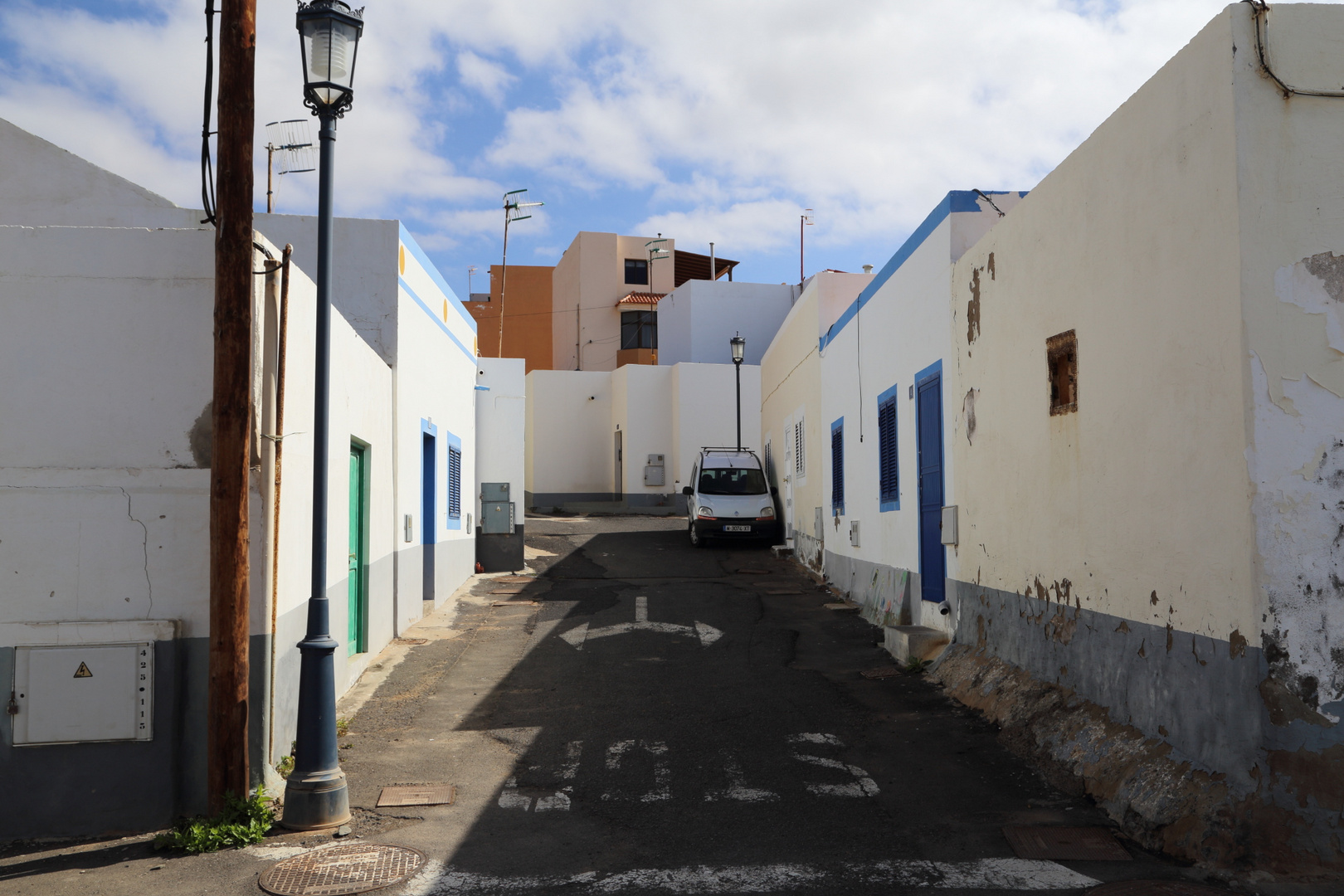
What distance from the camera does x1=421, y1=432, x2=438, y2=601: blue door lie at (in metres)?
13.4

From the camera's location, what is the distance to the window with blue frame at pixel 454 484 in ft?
49.3

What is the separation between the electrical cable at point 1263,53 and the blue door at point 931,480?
201 inches

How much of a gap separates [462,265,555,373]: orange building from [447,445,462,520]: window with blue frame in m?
27.8

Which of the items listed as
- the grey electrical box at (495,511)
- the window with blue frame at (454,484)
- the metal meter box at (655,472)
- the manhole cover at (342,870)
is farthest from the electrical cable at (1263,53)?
the metal meter box at (655,472)

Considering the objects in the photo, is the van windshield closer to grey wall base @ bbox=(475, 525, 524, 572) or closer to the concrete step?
grey wall base @ bbox=(475, 525, 524, 572)

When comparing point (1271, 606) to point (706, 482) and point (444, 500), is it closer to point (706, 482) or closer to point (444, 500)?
point (444, 500)

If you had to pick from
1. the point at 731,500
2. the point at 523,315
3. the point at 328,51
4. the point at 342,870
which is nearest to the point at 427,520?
the point at 328,51

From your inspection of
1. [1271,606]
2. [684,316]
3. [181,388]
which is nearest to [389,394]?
[181,388]

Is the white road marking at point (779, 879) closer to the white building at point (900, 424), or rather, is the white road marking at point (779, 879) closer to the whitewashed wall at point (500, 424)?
the white building at point (900, 424)

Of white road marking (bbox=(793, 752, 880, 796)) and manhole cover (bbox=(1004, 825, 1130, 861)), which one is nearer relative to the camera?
manhole cover (bbox=(1004, 825, 1130, 861))

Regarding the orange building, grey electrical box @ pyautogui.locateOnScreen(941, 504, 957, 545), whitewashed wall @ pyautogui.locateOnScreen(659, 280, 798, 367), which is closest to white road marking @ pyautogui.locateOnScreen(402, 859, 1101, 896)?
grey electrical box @ pyautogui.locateOnScreen(941, 504, 957, 545)

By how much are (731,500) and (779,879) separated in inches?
640

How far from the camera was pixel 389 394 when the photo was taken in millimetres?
11062

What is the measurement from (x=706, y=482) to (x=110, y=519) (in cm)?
1650
